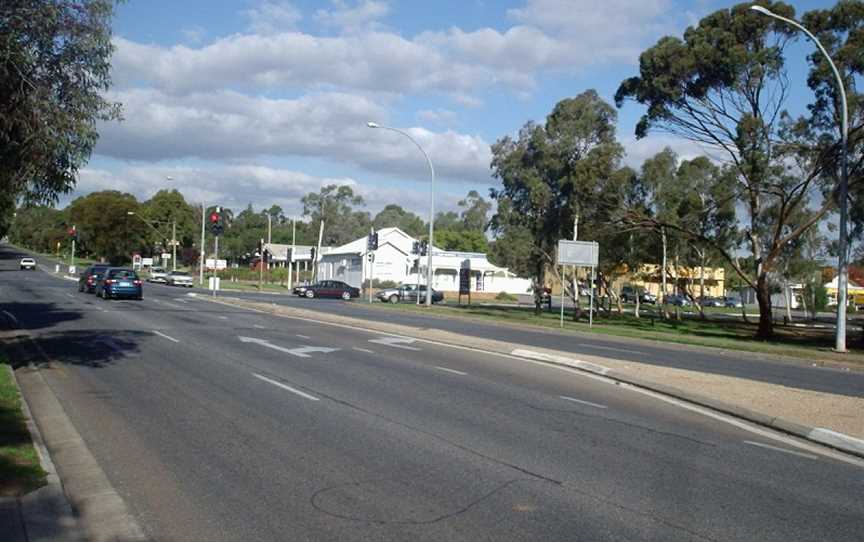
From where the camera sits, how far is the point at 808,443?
10727mm

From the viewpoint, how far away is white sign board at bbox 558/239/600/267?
34875 mm

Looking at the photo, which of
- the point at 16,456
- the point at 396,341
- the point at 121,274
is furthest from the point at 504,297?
the point at 16,456

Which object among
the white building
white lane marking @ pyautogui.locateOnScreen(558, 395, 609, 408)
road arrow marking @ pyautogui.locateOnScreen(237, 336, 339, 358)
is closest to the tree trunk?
road arrow marking @ pyautogui.locateOnScreen(237, 336, 339, 358)

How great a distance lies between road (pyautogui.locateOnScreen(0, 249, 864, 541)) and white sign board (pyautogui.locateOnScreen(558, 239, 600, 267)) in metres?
18.7

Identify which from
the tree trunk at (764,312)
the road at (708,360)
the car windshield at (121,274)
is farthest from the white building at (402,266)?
the road at (708,360)

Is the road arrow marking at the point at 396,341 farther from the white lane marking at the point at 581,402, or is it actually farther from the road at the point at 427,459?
the white lane marking at the point at 581,402

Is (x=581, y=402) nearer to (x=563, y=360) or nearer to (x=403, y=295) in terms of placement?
(x=563, y=360)

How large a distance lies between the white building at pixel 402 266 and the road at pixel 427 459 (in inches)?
2643

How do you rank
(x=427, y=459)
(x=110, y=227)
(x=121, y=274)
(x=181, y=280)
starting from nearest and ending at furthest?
(x=427, y=459), (x=121, y=274), (x=181, y=280), (x=110, y=227)

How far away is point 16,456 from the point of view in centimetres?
798

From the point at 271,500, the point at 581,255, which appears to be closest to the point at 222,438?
the point at 271,500

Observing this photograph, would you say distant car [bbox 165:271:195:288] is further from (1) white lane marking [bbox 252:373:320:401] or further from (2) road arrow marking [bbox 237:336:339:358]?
(1) white lane marking [bbox 252:373:320:401]

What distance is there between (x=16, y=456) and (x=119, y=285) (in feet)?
115

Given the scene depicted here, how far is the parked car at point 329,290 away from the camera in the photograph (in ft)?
206
